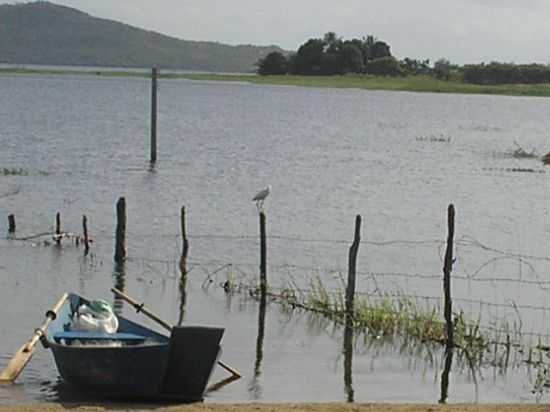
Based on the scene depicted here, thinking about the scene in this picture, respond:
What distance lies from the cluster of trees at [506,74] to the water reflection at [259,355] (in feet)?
450

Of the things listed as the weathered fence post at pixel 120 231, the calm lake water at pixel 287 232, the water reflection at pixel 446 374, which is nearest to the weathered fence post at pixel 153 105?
the calm lake water at pixel 287 232

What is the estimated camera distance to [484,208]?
147ft

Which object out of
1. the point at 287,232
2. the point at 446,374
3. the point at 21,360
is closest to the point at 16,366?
the point at 21,360

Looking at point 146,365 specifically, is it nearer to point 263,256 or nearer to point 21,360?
point 21,360

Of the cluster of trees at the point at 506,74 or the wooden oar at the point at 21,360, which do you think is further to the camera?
the cluster of trees at the point at 506,74

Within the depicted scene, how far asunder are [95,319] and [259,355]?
3807 mm

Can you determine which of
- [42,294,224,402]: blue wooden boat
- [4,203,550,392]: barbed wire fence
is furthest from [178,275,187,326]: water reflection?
[42,294,224,402]: blue wooden boat

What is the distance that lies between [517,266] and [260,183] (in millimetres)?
21267

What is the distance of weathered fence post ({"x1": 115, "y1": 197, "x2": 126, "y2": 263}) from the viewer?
92.6 feet

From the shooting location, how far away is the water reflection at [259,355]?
18.6 metres

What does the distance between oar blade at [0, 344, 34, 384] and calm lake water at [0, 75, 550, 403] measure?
240mm

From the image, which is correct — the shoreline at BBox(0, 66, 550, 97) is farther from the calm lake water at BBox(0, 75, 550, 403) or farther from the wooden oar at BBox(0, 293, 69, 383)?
the wooden oar at BBox(0, 293, 69, 383)

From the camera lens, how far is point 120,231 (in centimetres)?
2878

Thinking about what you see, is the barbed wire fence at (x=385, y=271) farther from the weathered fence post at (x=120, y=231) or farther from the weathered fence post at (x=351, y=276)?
the weathered fence post at (x=351, y=276)
